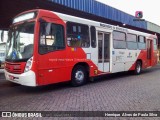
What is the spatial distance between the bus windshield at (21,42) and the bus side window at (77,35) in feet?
5.81

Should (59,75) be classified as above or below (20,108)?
above

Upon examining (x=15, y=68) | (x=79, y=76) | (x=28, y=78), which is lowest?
(x=79, y=76)

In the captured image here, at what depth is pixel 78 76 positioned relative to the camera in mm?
9688

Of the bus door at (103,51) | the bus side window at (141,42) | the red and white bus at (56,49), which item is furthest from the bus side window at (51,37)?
the bus side window at (141,42)

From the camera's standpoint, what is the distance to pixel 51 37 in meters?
8.36

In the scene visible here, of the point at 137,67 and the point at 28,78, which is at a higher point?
the point at 28,78

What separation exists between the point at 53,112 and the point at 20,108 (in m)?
1.05

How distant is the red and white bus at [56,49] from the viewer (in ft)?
25.8

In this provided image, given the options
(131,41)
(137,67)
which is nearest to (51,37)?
(131,41)

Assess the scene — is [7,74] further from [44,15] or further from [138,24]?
[138,24]

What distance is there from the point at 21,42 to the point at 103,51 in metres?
4.66

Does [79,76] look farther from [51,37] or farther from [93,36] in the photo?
[51,37]

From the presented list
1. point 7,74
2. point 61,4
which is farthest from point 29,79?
point 61,4

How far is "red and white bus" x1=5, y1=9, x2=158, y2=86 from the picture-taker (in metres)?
7.86
